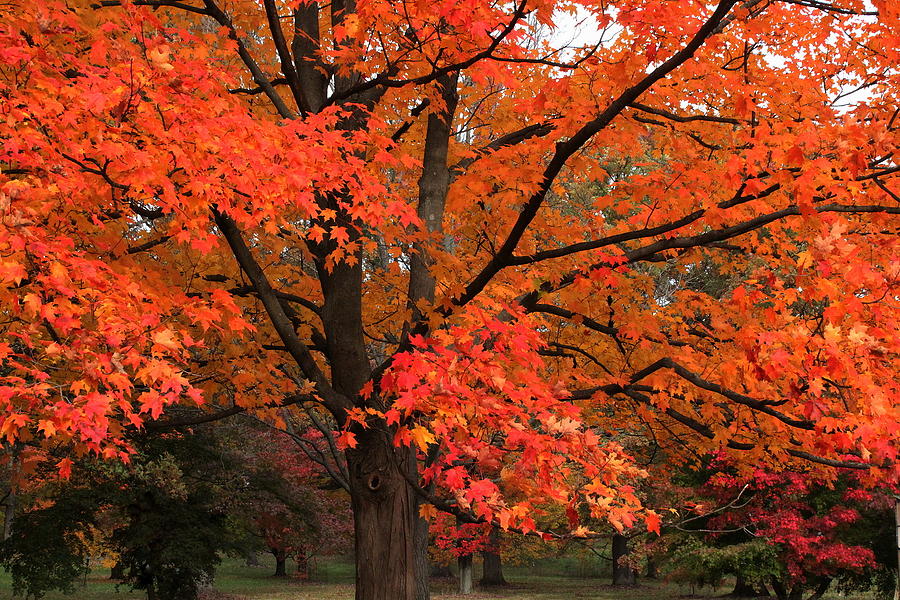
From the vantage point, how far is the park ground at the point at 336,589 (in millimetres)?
26047

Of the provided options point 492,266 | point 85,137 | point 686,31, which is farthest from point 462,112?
point 85,137

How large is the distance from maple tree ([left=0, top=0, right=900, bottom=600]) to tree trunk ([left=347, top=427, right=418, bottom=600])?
27 millimetres

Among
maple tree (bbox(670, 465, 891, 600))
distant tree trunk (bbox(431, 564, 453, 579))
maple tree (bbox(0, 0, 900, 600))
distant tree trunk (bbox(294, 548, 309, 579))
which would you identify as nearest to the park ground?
distant tree trunk (bbox(294, 548, 309, 579))

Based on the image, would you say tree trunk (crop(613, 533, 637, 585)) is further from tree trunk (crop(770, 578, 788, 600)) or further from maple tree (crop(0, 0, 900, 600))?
maple tree (crop(0, 0, 900, 600))

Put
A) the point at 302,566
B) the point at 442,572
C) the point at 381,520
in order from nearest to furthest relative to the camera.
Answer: the point at 381,520, the point at 302,566, the point at 442,572

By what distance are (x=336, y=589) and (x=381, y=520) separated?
1093 inches

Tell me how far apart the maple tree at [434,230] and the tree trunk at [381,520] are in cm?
3

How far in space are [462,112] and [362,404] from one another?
5.34m

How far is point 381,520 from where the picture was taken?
7.09 metres

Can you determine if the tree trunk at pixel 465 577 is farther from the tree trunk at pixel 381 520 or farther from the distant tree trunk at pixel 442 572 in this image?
the tree trunk at pixel 381 520

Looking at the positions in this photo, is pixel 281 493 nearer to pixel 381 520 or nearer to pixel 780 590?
pixel 780 590

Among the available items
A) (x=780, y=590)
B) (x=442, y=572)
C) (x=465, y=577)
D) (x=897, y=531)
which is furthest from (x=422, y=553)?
(x=442, y=572)

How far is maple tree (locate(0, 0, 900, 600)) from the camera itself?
15.3ft

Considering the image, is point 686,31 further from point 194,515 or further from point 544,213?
point 194,515
